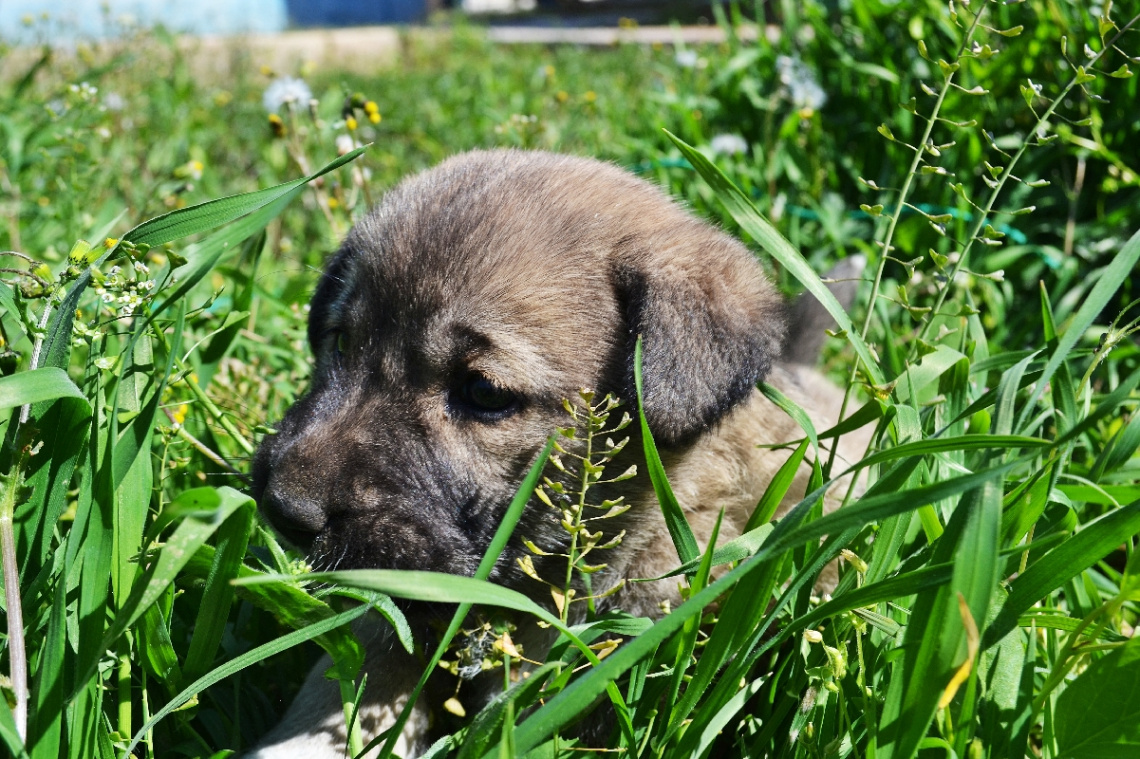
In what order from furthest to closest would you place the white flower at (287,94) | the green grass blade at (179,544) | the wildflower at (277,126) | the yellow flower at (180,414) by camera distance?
the white flower at (287,94) < the wildflower at (277,126) < the yellow flower at (180,414) < the green grass blade at (179,544)

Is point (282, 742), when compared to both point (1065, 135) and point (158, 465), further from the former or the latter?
point (1065, 135)

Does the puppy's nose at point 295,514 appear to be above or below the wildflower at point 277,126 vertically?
below

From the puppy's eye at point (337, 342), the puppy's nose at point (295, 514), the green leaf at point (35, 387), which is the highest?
the green leaf at point (35, 387)

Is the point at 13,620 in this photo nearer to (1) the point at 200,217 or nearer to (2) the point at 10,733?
(2) the point at 10,733

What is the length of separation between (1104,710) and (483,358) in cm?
124

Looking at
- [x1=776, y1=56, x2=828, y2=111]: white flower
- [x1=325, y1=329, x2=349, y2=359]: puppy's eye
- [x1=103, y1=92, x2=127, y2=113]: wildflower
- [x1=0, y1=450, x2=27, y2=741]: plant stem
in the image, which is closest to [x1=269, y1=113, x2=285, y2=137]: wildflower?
[x1=325, y1=329, x2=349, y2=359]: puppy's eye

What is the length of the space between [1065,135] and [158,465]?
309 centimetres

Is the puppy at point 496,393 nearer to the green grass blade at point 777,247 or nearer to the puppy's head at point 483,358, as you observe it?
the puppy's head at point 483,358

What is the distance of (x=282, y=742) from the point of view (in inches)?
76.5

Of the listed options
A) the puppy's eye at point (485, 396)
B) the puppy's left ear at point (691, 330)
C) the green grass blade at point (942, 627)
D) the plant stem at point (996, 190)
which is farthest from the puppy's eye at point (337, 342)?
the green grass blade at point (942, 627)

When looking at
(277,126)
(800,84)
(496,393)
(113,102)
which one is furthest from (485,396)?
(113,102)

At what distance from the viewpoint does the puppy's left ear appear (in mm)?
1982

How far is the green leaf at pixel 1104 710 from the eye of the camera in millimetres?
1487

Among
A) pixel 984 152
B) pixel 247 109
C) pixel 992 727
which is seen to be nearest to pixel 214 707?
pixel 992 727
